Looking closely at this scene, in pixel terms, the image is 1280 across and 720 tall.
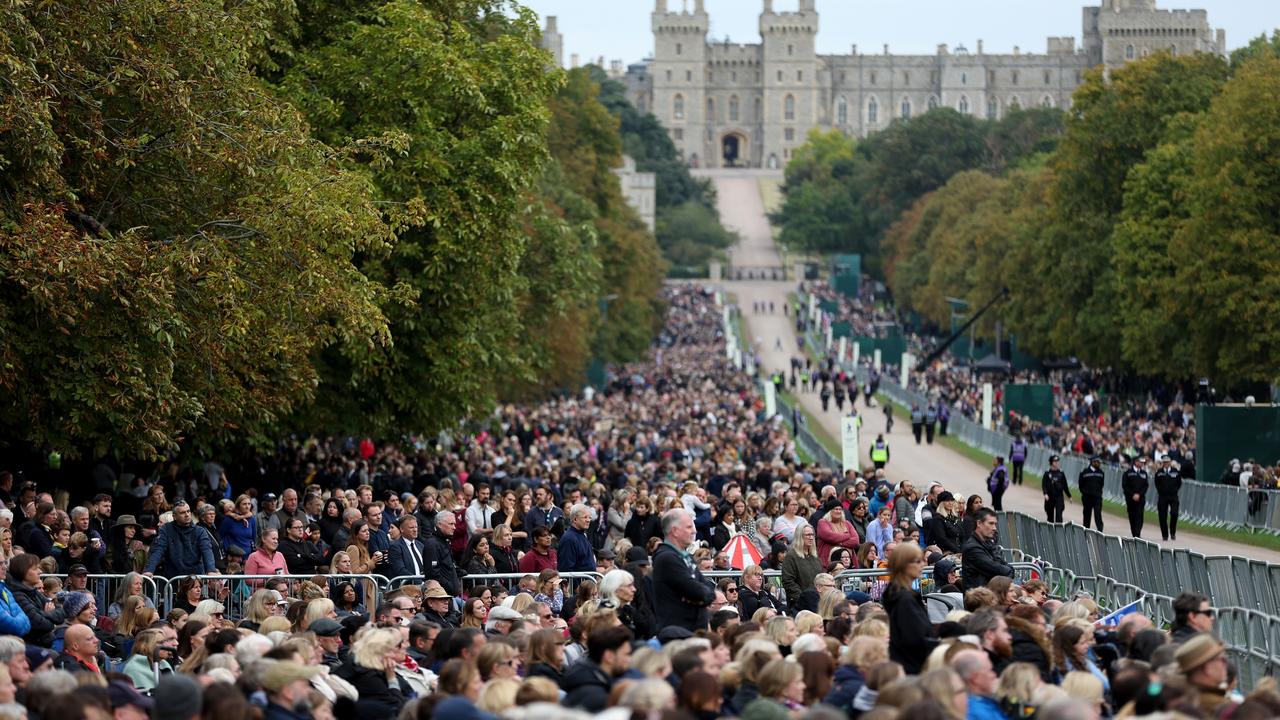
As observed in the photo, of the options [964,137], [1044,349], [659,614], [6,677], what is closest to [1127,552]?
[659,614]

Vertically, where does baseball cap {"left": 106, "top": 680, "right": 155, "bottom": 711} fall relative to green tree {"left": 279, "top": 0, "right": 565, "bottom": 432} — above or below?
below

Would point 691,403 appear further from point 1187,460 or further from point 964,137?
point 964,137

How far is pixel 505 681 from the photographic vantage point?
10.1m

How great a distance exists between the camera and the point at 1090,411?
56281mm

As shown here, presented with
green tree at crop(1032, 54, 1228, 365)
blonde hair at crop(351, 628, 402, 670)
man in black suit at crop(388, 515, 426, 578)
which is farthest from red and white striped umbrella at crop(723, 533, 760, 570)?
green tree at crop(1032, 54, 1228, 365)

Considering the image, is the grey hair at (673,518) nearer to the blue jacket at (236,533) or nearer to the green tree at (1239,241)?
the blue jacket at (236,533)

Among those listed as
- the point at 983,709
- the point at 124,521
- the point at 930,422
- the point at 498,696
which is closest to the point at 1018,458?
the point at 930,422

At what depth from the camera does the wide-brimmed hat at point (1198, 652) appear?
1003 centimetres

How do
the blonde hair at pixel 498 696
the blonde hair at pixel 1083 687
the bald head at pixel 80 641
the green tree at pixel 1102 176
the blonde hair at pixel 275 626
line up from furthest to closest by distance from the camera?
the green tree at pixel 1102 176 < the blonde hair at pixel 275 626 < the bald head at pixel 80 641 < the blonde hair at pixel 1083 687 < the blonde hair at pixel 498 696

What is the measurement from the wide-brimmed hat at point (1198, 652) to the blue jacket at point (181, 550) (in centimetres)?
989

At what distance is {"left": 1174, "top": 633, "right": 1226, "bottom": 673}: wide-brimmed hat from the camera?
395 inches

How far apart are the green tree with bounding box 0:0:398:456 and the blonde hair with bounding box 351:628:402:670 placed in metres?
7.72

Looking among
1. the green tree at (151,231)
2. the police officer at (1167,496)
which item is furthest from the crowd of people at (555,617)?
the police officer at (1167,496)

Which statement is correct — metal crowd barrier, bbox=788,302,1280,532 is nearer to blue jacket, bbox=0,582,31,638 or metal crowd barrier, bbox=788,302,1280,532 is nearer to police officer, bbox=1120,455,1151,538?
police officer, bbox=1120,455,1151,538
